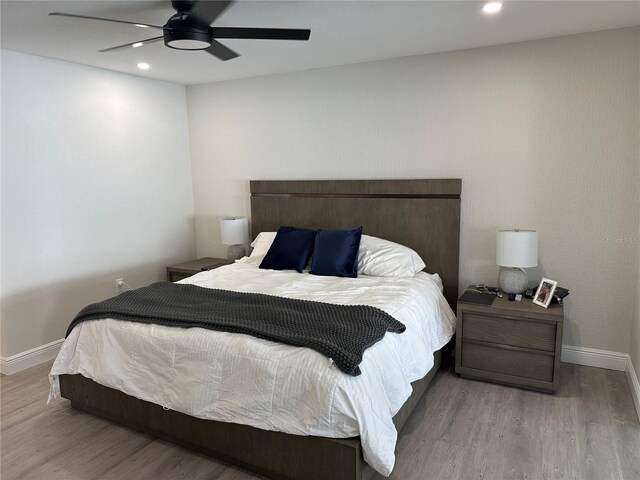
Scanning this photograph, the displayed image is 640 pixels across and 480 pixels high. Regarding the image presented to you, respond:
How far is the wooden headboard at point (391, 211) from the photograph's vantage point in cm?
374

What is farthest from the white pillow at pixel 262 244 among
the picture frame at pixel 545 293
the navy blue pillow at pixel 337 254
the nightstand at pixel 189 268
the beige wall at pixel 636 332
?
the beige wall at pixel 636 332

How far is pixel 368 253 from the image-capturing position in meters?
3.72

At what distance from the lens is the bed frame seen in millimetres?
2105

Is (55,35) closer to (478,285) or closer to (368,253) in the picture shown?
(368,253)

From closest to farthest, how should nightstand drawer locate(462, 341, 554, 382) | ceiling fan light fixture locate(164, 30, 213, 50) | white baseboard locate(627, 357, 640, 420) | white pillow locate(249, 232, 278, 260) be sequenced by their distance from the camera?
ceiling fan light fixture locate(164, 30, 213, 50) < white baseboard locate(627, 357, 640, 420) < nightstand drawer locate(462, 341, 554, 382) < white pillow locate(249, 232, 278, 260)

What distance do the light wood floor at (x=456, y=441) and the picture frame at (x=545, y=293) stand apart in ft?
1.99

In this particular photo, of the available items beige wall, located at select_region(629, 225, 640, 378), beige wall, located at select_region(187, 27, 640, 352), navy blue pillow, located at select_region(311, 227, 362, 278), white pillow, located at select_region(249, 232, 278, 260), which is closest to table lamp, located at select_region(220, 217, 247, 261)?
white pillow, located at select_region(249, 232, 278, 260)

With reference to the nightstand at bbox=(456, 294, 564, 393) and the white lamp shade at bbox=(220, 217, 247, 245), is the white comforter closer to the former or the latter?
the nightstand at bbox=(456, 294, 564, 393)

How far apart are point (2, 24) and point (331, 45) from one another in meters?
2.13

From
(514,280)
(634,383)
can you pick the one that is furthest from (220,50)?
(634,383)

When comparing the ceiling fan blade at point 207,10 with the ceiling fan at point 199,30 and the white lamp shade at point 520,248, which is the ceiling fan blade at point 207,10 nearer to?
the ceiling fan at point 199,30

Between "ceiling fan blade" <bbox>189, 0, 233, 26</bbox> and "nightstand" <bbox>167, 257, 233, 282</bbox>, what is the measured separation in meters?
2.50

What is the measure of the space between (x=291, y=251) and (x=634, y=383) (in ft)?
8.54

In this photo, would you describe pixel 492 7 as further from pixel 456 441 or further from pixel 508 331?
pixel 456 441
